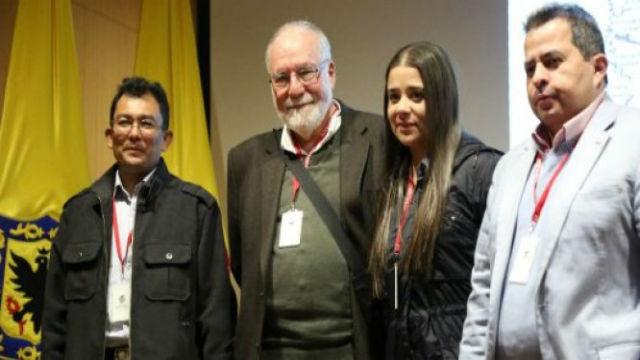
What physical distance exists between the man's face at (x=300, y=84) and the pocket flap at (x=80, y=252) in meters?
0.76

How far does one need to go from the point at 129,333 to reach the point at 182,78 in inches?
72.9

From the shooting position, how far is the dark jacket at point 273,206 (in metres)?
2.35

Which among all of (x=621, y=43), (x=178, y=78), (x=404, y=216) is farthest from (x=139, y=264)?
(x=621, y=43)

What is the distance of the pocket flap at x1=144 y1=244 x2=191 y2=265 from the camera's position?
7.75 ft

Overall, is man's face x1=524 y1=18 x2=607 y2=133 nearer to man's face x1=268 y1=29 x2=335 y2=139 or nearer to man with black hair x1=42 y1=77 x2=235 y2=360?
man's face x1=268 y1=29 x2=335 y2=139

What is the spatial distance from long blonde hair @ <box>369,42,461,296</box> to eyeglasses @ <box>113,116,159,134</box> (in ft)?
2.67

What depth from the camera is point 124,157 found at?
245 cm

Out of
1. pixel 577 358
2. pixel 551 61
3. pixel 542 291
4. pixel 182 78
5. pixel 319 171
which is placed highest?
pixel 182 78

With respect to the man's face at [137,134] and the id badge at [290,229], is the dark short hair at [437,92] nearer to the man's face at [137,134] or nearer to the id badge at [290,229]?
the id badge at [290,229]

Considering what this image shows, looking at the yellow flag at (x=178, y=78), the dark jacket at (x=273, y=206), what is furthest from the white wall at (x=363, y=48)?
the dark jacket at (x=273, y=206)

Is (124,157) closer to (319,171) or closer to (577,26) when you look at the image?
(319,171)

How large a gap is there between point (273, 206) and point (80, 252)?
65 centimetres

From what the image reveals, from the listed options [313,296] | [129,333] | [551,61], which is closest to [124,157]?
[129,333]

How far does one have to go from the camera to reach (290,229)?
2375mm
